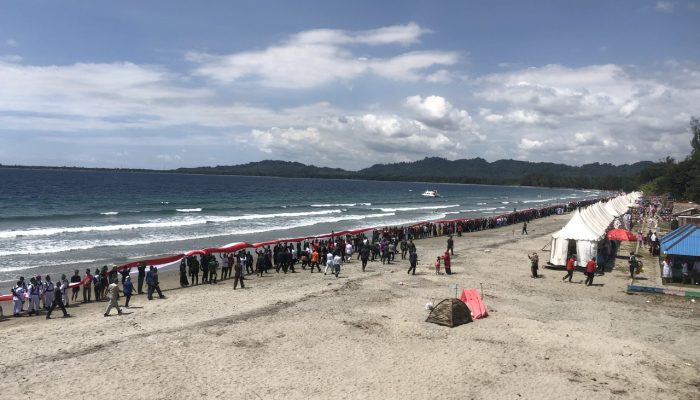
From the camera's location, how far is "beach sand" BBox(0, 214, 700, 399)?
30.8ft

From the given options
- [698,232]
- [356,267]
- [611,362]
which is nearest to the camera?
[611,362]

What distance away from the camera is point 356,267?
2244 cm

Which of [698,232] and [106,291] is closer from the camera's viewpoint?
[106,291]

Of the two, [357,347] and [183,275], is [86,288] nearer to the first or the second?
[183,275]

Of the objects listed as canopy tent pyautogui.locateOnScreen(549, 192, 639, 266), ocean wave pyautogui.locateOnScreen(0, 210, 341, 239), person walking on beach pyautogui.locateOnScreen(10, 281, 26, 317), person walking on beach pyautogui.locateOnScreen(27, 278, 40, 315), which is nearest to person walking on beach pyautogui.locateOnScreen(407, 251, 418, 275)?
canopy tent pyautogui.locateOnScreen(549, 192, 639, 266)

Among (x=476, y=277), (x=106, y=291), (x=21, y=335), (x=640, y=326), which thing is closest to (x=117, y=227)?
(x=106, y=291)

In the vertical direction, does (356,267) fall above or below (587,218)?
below

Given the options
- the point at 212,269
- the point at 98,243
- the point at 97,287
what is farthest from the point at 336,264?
the point at 98,243

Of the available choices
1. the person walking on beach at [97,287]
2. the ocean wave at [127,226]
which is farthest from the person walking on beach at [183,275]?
the ocean wave at [127,226]

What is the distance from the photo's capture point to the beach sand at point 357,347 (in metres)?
9.38

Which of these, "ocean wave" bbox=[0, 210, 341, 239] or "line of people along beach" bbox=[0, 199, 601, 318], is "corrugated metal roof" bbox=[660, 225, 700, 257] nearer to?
"line of people along beach" bbox=[0, 199, 601, 318]

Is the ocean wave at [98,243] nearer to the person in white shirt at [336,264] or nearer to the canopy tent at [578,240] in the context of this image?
the person in white shirt at [336,264]

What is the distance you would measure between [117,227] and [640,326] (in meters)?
34.8

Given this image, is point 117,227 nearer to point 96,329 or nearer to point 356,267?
point 356,267
